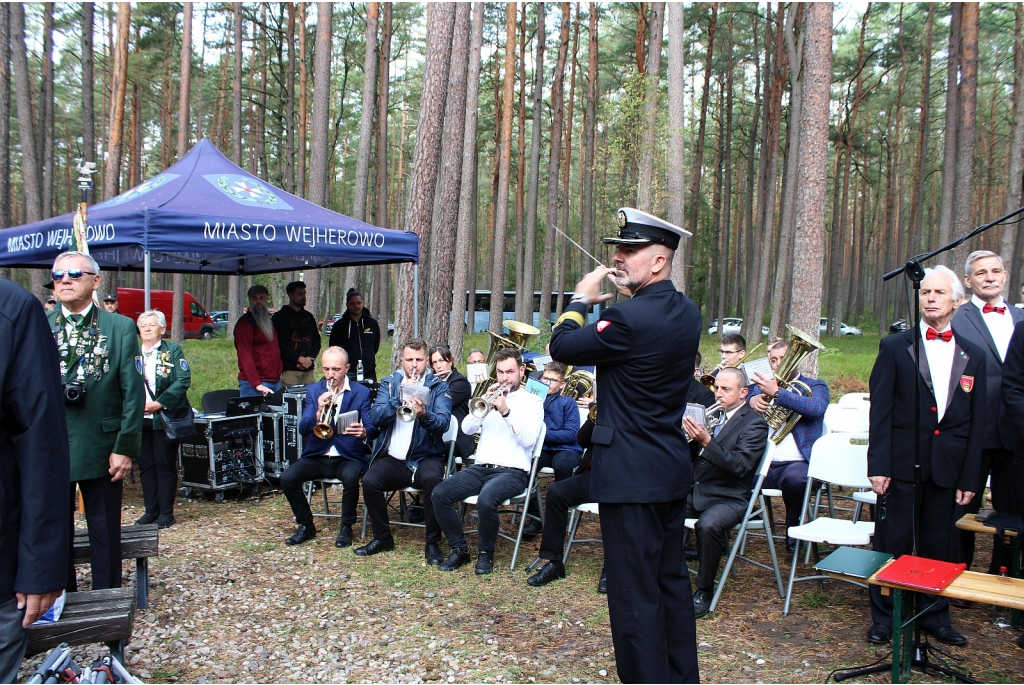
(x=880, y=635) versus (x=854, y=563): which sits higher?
(x=854, y=563)

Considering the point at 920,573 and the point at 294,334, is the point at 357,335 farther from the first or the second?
the point at 920,573

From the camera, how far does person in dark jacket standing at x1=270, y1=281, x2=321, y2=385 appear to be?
8.56 metres

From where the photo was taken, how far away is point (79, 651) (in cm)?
363

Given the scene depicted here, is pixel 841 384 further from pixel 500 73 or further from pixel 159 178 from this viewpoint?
pixel 500 73

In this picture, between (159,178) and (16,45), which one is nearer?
(159,178)

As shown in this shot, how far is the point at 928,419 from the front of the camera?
12.3 ft

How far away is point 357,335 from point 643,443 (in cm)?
673

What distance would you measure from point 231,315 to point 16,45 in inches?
376

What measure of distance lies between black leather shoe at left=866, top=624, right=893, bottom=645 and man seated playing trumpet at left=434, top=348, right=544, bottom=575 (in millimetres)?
2358

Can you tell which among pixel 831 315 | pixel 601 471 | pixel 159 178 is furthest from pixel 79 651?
pixel 831 315

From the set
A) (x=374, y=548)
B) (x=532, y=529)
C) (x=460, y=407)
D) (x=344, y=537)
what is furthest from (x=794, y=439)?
(x=344, y=537)

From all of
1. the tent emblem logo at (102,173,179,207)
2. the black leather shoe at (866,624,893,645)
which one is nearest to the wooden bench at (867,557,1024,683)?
the black leather shoe at (866,624,893,645)

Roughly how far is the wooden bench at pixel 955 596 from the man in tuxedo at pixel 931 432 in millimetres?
487

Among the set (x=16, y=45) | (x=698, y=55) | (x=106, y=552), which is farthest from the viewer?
(x=698, y=55)
